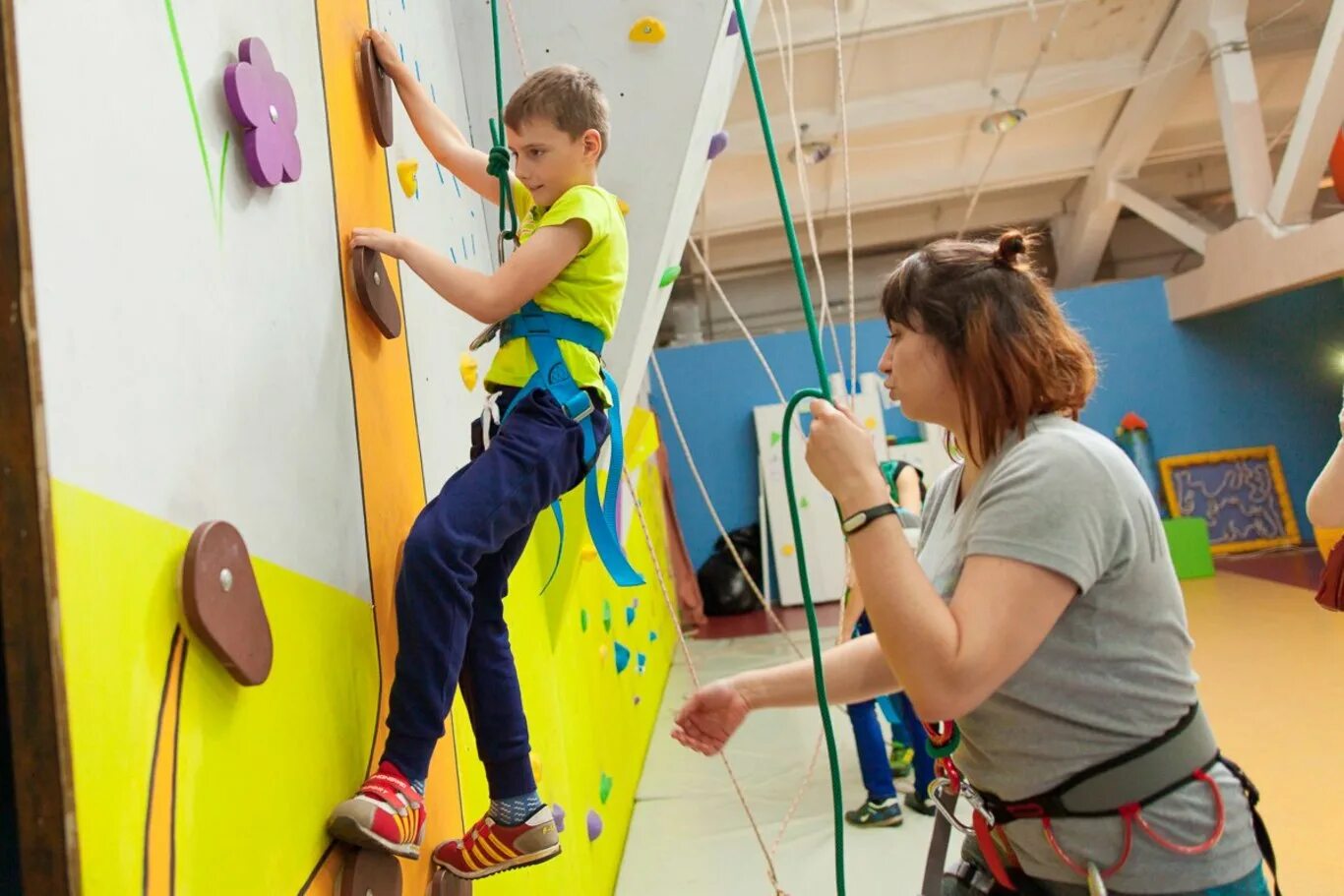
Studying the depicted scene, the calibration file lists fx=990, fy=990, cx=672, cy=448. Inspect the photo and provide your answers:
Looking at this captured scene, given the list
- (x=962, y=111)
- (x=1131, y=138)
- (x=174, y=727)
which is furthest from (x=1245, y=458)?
(x=174, y=727)

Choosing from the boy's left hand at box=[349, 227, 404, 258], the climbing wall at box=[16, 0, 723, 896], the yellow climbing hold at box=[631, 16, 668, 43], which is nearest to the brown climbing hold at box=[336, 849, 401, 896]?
the climbing wall at box=[16, 0, 723, 896]

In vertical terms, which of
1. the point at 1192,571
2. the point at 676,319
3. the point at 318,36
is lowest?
the point at 1192,571

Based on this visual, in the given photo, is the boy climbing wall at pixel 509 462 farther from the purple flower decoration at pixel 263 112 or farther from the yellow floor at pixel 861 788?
the yellow floor at pixel 861 788

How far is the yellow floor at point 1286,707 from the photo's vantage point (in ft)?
7.30

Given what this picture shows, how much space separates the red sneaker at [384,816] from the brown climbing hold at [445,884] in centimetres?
24

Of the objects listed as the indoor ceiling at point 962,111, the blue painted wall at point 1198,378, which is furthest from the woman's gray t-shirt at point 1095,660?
the blue painted wall at point 1198,378

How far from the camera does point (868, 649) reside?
1.10 meters

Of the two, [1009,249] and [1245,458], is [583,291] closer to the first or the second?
[1009,249]

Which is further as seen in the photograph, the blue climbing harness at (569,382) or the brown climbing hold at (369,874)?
the blue climbing harness at (569,382)

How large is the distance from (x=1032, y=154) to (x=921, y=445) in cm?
247

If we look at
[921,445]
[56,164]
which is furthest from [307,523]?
[921,445]

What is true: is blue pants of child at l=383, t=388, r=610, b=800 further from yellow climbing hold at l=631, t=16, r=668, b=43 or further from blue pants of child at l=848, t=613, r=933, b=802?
blue pants of child at l=848, t=613, r=933, b=802

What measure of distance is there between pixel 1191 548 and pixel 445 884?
228 inches

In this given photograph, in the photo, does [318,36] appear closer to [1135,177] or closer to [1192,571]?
[1192,571]
